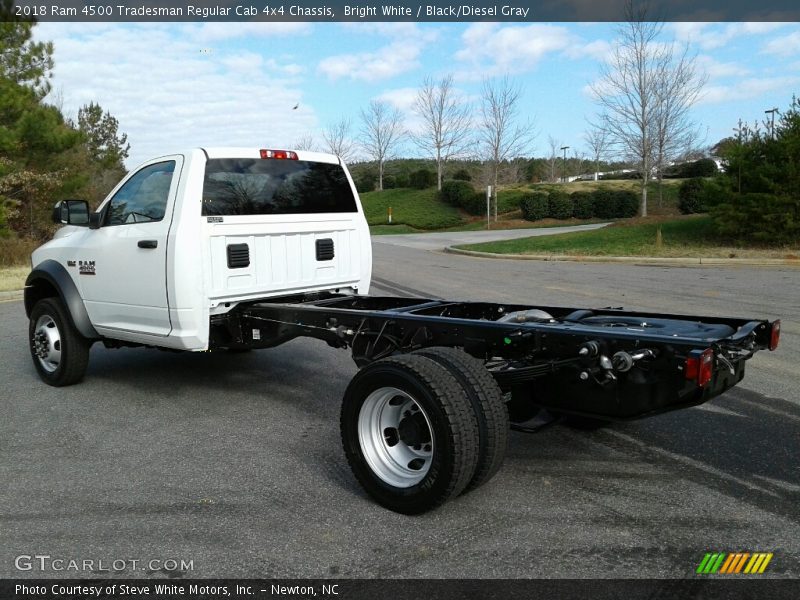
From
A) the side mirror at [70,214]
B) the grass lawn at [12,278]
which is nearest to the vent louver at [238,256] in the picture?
the side mirror at [70,214]

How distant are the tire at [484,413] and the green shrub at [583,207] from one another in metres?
39.9

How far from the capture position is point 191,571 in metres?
3.13

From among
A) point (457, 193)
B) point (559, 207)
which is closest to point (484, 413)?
point (559, 207)

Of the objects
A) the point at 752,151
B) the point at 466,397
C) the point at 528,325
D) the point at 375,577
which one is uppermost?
the point at 752,151

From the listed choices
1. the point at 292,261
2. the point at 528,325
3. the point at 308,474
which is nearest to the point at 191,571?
the point at 308,474

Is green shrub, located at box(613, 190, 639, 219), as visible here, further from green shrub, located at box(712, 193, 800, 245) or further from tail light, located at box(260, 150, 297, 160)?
tail light, located at box(260, 150, 297, 160)

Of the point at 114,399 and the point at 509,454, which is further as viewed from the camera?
the point at 114,399

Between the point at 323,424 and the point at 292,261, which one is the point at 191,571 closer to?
the point at 323,424

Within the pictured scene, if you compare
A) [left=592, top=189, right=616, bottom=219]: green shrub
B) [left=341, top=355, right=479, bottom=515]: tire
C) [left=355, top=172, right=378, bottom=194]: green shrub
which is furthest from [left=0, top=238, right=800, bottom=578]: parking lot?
[left=355, top=172, right=378, bottom=194]: green shrub

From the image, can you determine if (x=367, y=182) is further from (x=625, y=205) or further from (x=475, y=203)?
(x=625, y=205)

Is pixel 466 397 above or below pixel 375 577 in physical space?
above

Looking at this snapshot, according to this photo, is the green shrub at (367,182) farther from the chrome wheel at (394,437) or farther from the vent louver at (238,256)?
the chrome wheel at (394,437)

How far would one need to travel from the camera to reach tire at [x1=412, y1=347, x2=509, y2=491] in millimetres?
3469

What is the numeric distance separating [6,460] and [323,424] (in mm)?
2156
